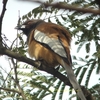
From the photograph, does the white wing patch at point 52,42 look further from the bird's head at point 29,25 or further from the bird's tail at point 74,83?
the bird's head at point 29,25

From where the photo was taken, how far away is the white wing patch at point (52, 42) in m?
3.55

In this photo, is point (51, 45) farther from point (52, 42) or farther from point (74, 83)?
point (74, 83)

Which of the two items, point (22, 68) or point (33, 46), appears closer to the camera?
point (22, 68)

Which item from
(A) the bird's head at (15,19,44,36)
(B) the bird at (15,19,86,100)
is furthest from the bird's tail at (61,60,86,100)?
(A) the bird's head at (15,19,44,36)

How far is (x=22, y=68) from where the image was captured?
3.67m

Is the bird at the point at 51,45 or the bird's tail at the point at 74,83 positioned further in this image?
the bird at the point at 51,45

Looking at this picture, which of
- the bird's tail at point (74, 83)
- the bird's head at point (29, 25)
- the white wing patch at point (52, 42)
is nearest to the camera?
the bird's tail at point (74, 83)

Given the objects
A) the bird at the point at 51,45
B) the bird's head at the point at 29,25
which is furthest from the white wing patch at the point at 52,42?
the bird's head at the point at 29,25

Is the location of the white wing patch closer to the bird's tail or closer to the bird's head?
the bird's tail

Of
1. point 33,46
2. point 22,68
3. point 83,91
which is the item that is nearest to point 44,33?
point 33,46

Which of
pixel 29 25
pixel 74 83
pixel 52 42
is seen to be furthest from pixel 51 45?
pixel 29 25

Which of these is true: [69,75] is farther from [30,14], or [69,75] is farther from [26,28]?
[26,28]

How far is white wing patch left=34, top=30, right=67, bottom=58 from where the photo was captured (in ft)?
11.7

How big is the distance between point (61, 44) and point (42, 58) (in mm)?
383
